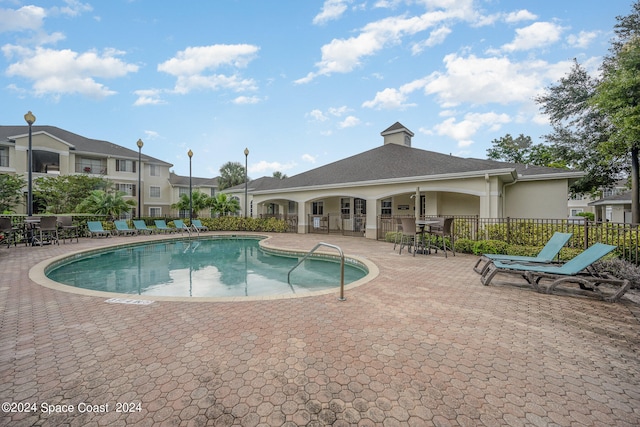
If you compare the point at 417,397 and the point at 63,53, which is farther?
the point at 63,53

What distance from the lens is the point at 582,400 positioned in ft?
7.79

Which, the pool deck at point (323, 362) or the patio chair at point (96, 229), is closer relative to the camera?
the pool deck at point (323, 362)

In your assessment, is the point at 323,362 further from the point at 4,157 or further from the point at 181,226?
the point at 4,157

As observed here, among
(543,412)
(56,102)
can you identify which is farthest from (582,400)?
(56,102)

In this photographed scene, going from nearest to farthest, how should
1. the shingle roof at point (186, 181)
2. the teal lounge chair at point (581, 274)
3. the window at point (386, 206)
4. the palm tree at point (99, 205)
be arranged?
the teal lounge chair at point (581, 274) < the palm tree at point (99, 205) < the window at point (386, 206) < the shingle roof at point (186, 181)

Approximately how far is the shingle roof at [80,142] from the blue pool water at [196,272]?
68.3 ft

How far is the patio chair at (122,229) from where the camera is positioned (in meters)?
17.6

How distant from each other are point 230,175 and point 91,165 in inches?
610

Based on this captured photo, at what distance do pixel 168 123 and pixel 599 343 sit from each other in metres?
26.6

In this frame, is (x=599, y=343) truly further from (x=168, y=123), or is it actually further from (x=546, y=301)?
(x=168, y=123)


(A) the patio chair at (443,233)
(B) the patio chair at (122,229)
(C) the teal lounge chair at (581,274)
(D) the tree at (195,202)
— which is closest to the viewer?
(C) the teal lounge chair at (581,274)

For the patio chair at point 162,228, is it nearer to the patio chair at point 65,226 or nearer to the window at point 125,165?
the patio chair at point 65,226

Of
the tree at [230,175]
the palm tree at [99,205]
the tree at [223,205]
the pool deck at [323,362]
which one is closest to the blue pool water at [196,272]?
the pool deck at [323,362]

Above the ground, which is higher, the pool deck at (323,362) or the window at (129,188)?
the window at (129,188)
